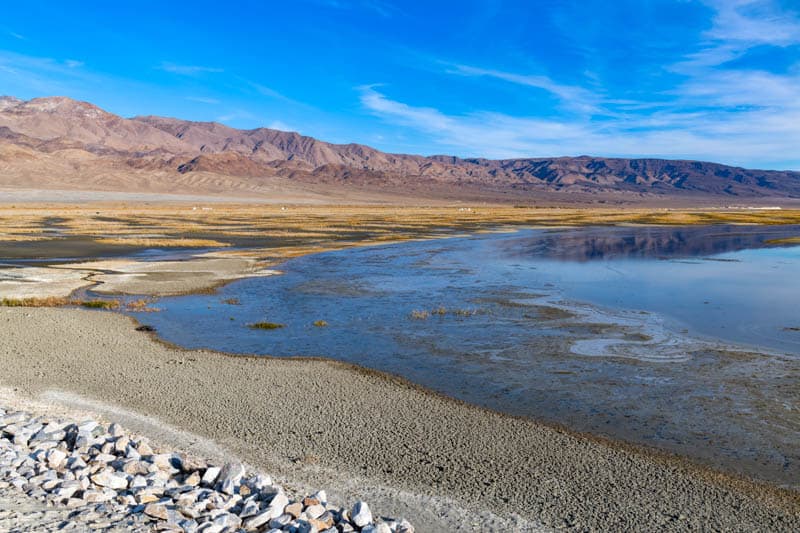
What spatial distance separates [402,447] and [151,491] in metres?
3.86

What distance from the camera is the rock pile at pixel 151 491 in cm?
663

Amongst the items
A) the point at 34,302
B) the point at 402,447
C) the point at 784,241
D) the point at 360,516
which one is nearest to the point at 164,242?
the point at 34,302

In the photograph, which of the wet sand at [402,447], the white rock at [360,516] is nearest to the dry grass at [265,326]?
the wet sand at [402,447]

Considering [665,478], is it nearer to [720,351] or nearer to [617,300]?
[720,351]

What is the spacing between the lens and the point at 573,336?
17.5 m

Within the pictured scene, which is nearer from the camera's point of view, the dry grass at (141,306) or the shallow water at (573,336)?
the shallow water at (573,336)

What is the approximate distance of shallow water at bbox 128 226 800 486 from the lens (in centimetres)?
1124

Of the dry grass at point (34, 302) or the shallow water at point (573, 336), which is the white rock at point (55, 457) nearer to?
the shallow water at point (573, 336)

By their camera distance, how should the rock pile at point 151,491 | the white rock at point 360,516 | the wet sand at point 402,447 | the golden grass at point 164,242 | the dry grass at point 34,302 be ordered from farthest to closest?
1. the golden grass at point 164,242
2. the dry grass at point 34,302
3. the wet sand at point 402,447
4. the white rock at point 360,516
5. the rock pile at point 151,491

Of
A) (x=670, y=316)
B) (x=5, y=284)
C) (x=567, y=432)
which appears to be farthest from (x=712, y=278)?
(x=5, y=284)

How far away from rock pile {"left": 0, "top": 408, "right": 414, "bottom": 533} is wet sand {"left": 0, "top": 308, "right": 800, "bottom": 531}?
3.77 feet

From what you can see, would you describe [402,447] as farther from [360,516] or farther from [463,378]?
[463,378]

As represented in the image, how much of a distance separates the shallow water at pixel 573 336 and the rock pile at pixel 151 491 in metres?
5.59

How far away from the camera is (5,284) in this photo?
1002 inches
